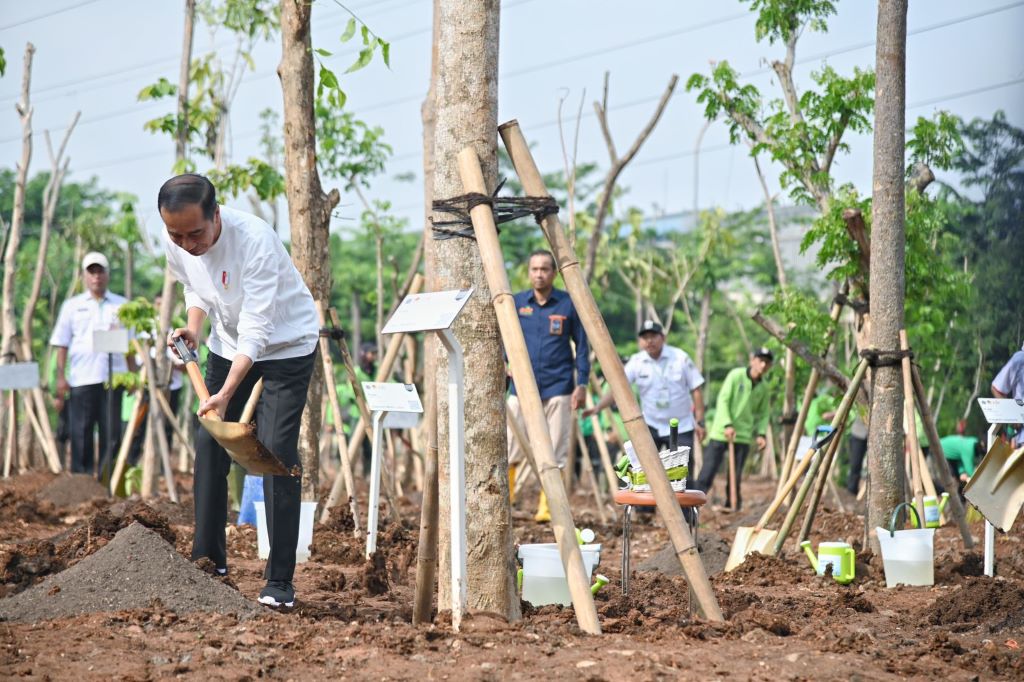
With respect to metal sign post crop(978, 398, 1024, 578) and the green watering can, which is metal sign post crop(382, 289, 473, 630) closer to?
the green watering can

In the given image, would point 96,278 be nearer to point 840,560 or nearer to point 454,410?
point 840,560

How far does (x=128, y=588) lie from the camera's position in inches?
179

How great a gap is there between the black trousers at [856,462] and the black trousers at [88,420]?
781 centimetres

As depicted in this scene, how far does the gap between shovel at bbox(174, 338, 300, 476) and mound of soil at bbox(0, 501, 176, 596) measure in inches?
39.6

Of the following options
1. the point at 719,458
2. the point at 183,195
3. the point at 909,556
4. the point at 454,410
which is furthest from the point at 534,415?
the point at 719,458

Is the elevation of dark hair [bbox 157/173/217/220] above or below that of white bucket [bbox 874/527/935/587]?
above

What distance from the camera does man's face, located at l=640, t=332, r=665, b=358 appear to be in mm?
10680

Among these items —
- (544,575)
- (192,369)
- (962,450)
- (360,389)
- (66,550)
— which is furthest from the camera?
(962,450)

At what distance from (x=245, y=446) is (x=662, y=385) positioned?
681cm

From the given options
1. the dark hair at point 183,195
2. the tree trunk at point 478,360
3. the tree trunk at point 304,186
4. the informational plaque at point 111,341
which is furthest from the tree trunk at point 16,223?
the tree trunk at point 478,360

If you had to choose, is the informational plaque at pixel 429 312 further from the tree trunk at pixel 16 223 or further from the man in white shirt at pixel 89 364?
the tree trunk at pixel 16 223

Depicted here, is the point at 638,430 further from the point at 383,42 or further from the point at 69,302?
the point at 69,302

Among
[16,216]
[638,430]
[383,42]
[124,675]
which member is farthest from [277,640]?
[16,216]

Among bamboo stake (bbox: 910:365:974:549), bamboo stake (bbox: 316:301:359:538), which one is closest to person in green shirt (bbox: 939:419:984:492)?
bamboo stake (bbox: 910:365:974:549)
